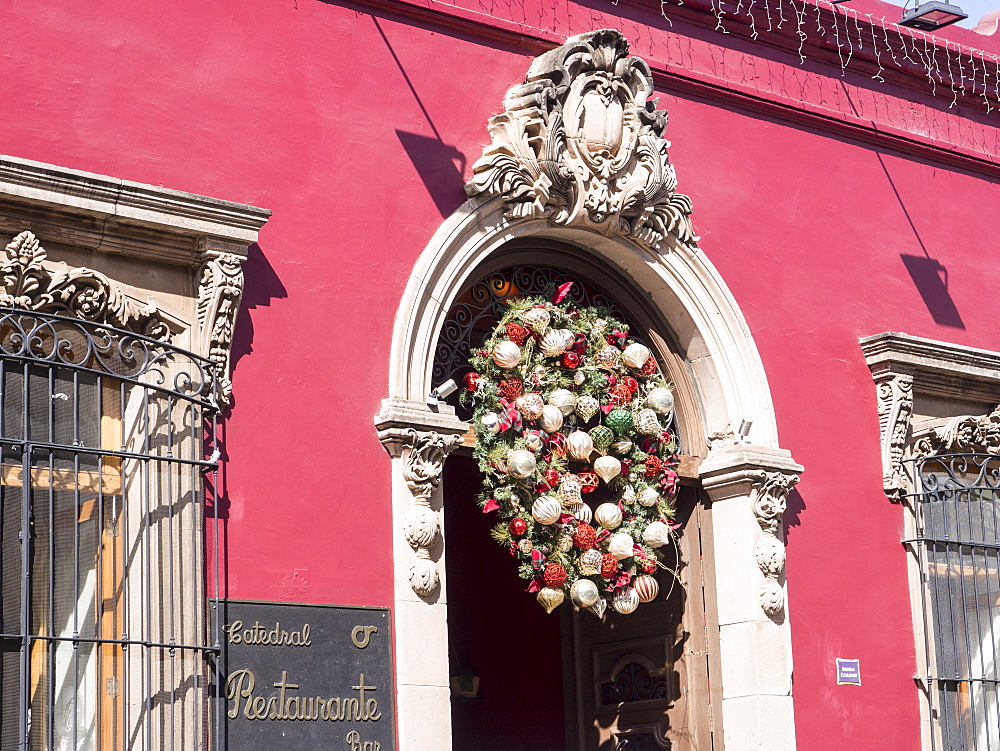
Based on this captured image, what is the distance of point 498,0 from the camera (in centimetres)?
780

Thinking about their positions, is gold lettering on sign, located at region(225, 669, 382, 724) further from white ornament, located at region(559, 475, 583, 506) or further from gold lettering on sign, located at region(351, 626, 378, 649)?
white ornament, located at region(559, 475, 583, 506)

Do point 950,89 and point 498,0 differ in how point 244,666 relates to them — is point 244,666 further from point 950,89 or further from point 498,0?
point 950,89

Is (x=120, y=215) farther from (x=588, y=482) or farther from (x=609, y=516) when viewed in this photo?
(x=609, y=516)

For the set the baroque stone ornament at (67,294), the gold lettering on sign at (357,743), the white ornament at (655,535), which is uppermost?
the baroque stone ornament at (67,294)

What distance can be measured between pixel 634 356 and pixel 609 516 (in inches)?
34.6

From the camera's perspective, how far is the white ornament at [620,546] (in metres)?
7.42

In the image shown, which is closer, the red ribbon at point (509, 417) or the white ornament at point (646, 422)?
the red ribbon at point (509, 417)

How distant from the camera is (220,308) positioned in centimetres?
644

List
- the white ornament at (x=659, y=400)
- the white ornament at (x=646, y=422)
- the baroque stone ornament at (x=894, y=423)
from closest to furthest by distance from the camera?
the white ornament at (x=646, y=422), the white ornament at (x=659, y=400), the baroque stone ornament at (x=894, y=423)

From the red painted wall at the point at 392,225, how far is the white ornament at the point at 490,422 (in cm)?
60

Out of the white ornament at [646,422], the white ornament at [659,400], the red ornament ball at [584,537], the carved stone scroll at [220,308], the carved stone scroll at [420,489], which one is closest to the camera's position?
the carved stone scroll at [220,308]

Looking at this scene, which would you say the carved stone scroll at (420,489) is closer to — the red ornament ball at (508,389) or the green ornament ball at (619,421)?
the red ornament ball at (508,389)

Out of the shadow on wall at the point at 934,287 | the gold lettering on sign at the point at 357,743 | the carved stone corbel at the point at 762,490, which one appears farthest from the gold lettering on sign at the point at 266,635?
the shadow on wall at the point at 934,287

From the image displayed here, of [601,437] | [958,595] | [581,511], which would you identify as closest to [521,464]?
[581,511]
